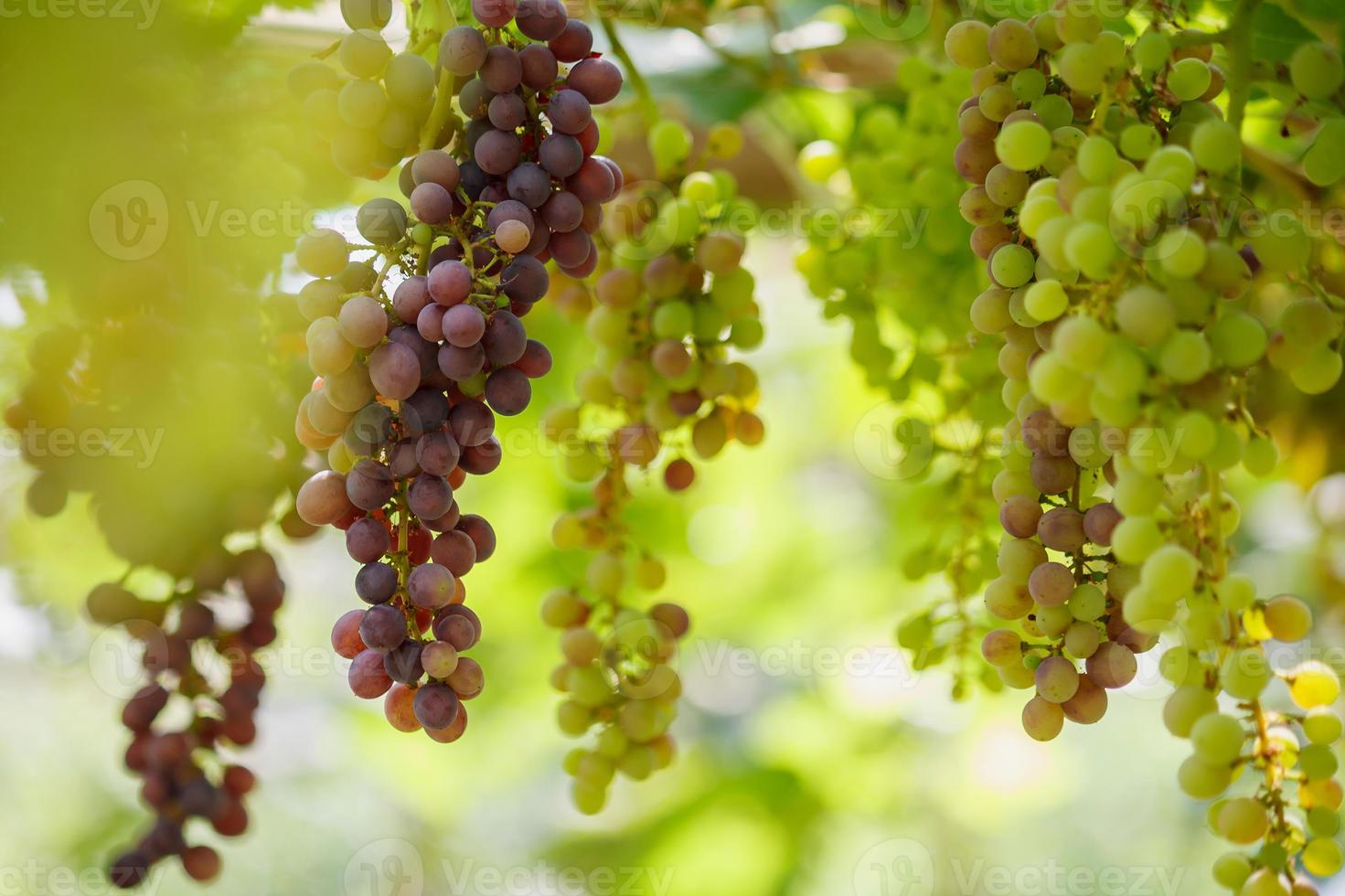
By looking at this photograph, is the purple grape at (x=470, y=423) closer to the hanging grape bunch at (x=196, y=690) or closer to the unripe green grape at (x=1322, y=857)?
the hanging grape bunch at (x=196, y=690)

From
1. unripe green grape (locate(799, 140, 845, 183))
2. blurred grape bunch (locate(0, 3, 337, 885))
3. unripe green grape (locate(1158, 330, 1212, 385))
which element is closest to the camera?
unripe green grape (locate(1158, 330, 1212, 385))

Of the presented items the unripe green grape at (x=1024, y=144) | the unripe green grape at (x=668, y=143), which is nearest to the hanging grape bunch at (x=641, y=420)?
the unripe green grape at (x=668, y=143)

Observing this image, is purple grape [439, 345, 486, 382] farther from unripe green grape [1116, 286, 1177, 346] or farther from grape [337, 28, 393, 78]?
unripe green grape [1116, 286, 1177, 346]

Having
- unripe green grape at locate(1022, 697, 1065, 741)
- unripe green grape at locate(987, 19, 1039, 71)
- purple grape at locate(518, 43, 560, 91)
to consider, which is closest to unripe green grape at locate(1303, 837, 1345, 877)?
unripe green grape at locate(1022, 697, 1065, 741)

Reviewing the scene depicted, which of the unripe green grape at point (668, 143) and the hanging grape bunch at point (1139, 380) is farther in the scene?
the unripe green grape at point (668, 143)

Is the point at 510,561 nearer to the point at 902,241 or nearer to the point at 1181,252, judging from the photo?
the point at 902,241

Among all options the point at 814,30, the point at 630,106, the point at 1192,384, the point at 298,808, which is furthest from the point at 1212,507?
the point at 298,808
